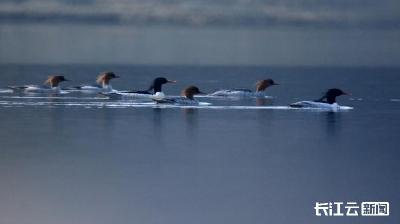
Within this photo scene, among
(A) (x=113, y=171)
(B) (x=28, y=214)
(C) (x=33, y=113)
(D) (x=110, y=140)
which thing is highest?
(C) (x=33, y=113)

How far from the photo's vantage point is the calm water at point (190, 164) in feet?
50.1

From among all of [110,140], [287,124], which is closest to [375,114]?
[287,124]

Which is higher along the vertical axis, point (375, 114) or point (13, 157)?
point (375, 114)

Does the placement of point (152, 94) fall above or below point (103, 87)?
below

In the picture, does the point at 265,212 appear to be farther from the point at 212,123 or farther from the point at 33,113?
the point at 33,113

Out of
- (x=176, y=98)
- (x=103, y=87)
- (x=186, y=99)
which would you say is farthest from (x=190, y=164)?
(x=103, y=87)

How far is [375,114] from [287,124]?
4186 mm

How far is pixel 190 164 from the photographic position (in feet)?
62.8

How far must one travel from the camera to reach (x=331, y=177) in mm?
18000

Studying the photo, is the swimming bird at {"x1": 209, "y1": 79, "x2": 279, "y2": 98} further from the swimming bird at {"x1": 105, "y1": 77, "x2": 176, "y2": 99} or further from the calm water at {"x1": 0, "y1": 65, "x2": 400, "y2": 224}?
the calm water at {"x1": 0, "y1": 65, "x2": 400, "y2": 224}

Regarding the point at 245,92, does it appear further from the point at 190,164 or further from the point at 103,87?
the point at 190,164

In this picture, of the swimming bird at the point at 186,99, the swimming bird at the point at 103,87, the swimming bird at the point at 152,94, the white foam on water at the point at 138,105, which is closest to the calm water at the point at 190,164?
the white foam on water at the point at 138,105

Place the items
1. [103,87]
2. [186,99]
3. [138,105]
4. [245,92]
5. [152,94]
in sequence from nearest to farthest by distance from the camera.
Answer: [138,105] < [186,99] < [152,94] < [245,92] < [103,87]

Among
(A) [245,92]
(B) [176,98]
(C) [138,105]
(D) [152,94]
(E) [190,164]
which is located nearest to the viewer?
(E) [190,164]
